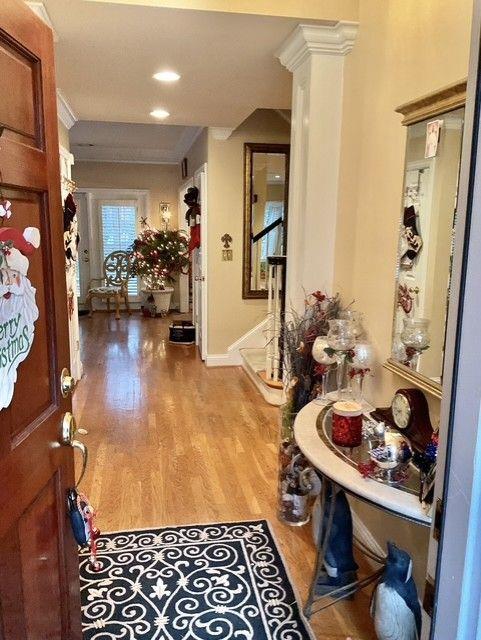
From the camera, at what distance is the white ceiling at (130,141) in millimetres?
6488

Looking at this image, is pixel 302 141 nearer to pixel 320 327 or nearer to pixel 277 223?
pixel 320 327

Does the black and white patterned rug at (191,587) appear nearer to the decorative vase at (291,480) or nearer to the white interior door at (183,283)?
the decorative vase at (291,480)

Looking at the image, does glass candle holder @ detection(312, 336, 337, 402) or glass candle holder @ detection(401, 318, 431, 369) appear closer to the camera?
glass candle holder @ detection(401, 318, 431, 369)

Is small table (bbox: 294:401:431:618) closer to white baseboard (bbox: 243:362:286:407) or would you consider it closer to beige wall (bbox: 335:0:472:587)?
beige wall (bbox: 335:0:472:587)

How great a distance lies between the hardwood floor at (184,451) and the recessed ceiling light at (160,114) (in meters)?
2.40

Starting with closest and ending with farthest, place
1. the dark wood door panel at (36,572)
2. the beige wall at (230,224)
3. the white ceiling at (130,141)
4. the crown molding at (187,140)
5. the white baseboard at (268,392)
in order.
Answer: the dark wood door panel at (36,572), the white baseboard at (268,392), the beige wall at (230,224), the crown molding at (187,140), the white ceiling at (130,141)

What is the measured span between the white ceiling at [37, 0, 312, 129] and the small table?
178cm

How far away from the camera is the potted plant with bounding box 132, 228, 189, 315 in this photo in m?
7.46

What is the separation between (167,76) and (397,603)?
3.01 meters

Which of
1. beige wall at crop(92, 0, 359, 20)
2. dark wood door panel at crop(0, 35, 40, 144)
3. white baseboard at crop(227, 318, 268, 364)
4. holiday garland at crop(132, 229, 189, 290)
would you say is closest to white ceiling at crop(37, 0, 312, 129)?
beige wall at crop(92, 0, 359, 20)

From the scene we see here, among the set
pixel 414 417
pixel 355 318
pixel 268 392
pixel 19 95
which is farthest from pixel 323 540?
pixel 268 392

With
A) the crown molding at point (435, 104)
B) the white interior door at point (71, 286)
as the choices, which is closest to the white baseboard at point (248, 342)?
the white interior door at point (71, 286)

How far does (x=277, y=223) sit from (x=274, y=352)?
5.01 feet

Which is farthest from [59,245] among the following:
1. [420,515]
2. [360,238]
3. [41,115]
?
[360,238]
